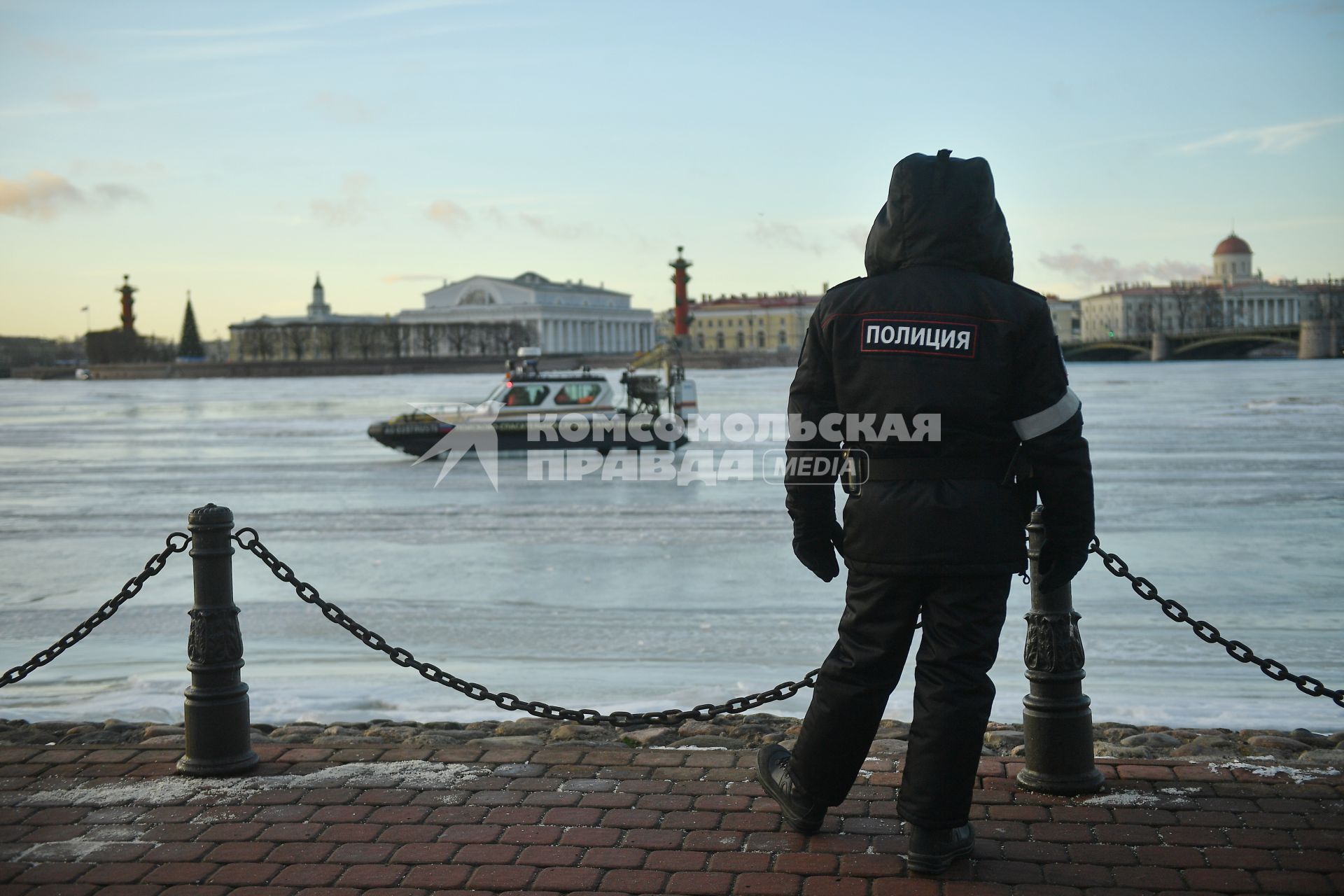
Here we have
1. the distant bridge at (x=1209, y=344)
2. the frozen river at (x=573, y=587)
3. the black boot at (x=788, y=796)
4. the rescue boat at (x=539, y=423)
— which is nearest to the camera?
the black boot at (x=788, y=796)

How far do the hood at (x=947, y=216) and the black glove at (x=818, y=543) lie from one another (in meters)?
0.70

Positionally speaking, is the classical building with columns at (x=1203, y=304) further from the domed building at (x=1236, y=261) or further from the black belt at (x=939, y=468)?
the black belt at (x=939, y=468)

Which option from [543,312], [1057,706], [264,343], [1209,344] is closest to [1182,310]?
[1209,344]

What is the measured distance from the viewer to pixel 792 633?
22.2 ft

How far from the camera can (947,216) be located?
3145 mm

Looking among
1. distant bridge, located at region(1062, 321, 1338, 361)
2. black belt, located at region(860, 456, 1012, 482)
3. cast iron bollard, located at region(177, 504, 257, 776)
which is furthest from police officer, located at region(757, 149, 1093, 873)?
distant bridge, located at region(1062, 321, 1338, 361)

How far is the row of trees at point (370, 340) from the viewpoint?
111312mm

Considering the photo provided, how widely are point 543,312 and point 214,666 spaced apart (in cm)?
12573

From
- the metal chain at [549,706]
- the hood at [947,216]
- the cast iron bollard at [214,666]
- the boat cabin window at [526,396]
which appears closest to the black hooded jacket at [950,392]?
the hood at [947,216]

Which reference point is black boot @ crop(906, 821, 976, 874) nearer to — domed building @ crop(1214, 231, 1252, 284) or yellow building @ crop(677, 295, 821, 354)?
yellow building @ crop(677, 295, 821, 354)

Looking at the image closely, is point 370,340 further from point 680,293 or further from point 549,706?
point 549,706

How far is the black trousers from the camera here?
10.2ft

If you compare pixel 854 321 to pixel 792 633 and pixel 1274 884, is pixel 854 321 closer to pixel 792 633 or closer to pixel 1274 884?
pixel 1274 884

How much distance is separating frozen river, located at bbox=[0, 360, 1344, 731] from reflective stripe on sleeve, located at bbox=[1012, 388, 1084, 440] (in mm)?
2260
